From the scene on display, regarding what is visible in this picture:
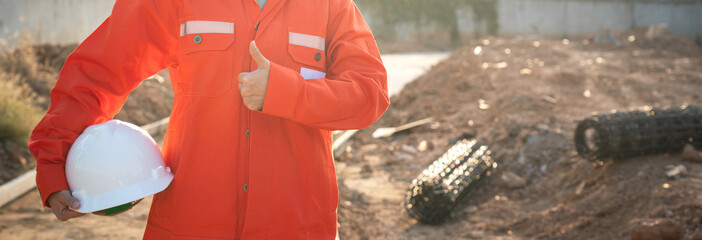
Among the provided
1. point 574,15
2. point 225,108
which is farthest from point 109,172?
point 574,15

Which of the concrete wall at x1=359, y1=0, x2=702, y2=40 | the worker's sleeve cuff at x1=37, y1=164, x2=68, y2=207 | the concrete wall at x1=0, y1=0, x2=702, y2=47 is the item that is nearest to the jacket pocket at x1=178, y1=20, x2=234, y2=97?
the worker's sleeve cuff at x1=37, y1=164, x2=68, y2=207

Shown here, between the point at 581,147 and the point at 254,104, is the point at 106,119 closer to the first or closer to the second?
the point at 254,104

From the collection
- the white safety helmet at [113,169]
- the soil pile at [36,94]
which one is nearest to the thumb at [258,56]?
the white safety helmet at [113,169]

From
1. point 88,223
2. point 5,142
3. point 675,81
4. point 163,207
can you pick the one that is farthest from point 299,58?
point 675,81

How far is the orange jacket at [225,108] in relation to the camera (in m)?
1.73

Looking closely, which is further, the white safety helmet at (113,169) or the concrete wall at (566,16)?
the concrete wall at (566,16)

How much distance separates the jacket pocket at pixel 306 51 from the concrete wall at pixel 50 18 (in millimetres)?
7693

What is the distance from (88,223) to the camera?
4250 millimetres

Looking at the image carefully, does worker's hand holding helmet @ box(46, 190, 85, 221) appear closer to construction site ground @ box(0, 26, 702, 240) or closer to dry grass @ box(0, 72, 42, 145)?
construction site ground @ box(0, 26, 702, 240)

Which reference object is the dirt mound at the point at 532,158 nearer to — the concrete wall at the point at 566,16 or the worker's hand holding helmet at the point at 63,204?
the worker's hand holding helmet at the point at 63,204

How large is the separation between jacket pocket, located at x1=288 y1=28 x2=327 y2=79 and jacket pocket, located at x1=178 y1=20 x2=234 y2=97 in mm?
195

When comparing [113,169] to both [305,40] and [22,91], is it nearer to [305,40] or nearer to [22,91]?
[305,40]

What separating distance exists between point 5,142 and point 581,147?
5.81 metres

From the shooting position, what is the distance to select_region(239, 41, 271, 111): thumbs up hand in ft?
5.21
